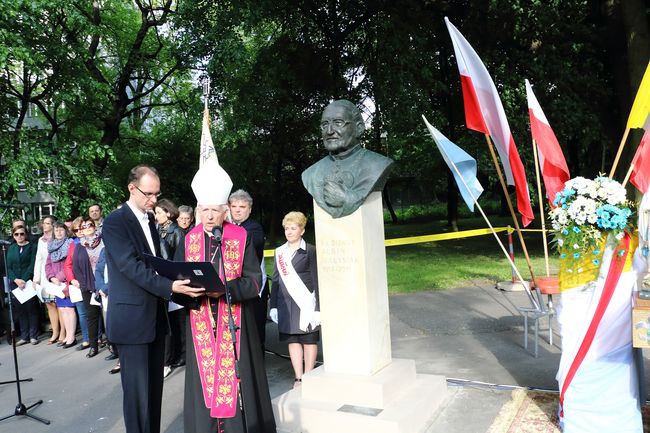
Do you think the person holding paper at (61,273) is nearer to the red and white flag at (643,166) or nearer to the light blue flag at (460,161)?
the light blue flag at (460,161)

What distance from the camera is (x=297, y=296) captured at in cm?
584

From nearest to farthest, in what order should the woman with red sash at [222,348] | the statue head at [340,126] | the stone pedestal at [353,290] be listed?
the woman with red sash at [222,348]
the stone pedestal at [353,290]
the statue head at [340,126]

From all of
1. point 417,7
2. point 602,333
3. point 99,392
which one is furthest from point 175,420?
point 417,7

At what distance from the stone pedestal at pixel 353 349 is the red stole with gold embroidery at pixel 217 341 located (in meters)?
1.19

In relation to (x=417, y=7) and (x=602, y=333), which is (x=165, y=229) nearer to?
(x=602, y=333)

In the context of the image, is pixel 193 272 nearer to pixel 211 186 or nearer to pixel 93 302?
pixel 211 186

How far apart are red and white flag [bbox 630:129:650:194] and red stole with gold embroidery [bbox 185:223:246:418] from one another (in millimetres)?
3210

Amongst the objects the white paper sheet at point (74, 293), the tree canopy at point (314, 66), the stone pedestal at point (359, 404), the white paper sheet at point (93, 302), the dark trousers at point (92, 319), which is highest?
the tree canopy at point (314, 66)

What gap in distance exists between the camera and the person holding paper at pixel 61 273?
8.73 metres

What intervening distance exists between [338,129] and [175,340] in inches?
149

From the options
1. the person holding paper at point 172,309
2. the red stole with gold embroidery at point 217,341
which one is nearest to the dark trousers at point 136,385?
the red stole with gold embroidery at point 217,341

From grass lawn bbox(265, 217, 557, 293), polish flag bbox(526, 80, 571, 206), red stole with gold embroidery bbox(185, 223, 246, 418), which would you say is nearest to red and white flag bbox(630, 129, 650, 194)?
polish flag bbox(526, 80, 571, 206)

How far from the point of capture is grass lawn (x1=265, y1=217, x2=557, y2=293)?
12280mm

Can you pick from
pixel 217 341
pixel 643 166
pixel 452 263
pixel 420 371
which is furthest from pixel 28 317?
pixel 452 263
